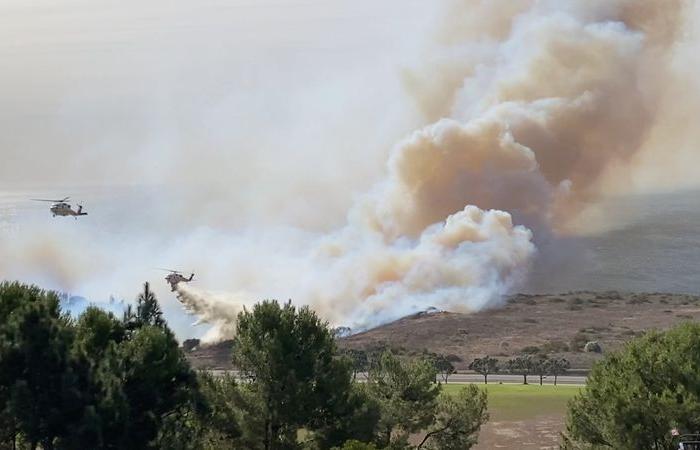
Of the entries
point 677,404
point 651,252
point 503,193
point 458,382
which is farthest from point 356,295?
point 677,404

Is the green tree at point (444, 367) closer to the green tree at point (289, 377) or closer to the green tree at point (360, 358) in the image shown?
the green tree at point (360, 358)

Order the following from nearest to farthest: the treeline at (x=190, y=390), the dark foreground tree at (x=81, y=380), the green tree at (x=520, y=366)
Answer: the dark foreground tree at (x=81, y=380) < the treeline at (x=190, y=390) < the green tree at (x=520, y=366)

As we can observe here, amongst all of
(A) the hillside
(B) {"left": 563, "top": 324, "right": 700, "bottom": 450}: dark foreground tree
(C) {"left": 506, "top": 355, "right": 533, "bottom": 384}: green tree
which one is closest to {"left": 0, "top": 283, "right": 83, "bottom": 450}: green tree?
(B) {"left": 563, "top": 324, "right": 700, "bottom": 450}: dark foreground tree

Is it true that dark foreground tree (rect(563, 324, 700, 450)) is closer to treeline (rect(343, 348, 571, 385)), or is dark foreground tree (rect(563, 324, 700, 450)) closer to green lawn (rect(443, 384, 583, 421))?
green lawn (rect(443, 384, 583, 421))

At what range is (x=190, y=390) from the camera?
32.9m

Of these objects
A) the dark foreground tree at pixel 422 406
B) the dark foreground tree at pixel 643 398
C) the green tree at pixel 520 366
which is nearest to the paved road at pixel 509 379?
the green tree at pixel 520 366

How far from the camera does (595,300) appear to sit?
348ft

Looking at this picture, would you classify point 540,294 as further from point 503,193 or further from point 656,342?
point 656,342

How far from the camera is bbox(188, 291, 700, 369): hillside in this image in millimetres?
80625

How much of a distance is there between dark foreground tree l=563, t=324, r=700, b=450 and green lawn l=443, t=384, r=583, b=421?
1471 centimetres

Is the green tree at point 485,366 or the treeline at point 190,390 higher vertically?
the green tree at point 485,366

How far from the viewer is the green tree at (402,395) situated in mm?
38531

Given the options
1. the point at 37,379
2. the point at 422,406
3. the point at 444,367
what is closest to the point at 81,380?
the point at 37,379

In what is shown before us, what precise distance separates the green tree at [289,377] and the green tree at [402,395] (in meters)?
3.14
